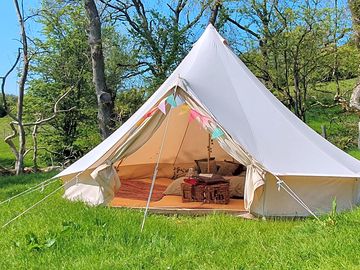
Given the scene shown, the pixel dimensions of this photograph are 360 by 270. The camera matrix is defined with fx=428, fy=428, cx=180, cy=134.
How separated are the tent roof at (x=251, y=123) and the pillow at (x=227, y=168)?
1.63 meters

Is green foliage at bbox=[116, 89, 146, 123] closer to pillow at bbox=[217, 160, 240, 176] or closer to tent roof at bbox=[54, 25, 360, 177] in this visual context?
pillow at bbox=[217, 160, 240, 176]

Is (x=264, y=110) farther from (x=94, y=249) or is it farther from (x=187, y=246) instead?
(x=94, y=249)

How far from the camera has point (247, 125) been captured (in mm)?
4719

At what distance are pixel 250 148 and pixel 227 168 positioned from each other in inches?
88.9

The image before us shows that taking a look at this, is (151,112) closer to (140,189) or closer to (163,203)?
(163,203)

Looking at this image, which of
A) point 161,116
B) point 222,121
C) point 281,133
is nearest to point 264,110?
point 281,133

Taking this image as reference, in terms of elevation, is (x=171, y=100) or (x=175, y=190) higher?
(x=171, y=100)

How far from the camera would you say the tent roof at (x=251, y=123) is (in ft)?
14.6

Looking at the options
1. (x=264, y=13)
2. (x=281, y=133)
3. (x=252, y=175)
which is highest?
(x=264, y=13)

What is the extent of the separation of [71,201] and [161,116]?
1430 mm

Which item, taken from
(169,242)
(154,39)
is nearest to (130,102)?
(154,39)

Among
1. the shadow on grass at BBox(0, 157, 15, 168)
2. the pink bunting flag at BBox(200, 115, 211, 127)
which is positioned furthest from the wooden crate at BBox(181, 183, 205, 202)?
the shadow on grass at BBox(0, 157, 15, 168)

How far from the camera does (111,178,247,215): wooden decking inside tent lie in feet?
15.3

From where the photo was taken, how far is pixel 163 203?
5.11 m
